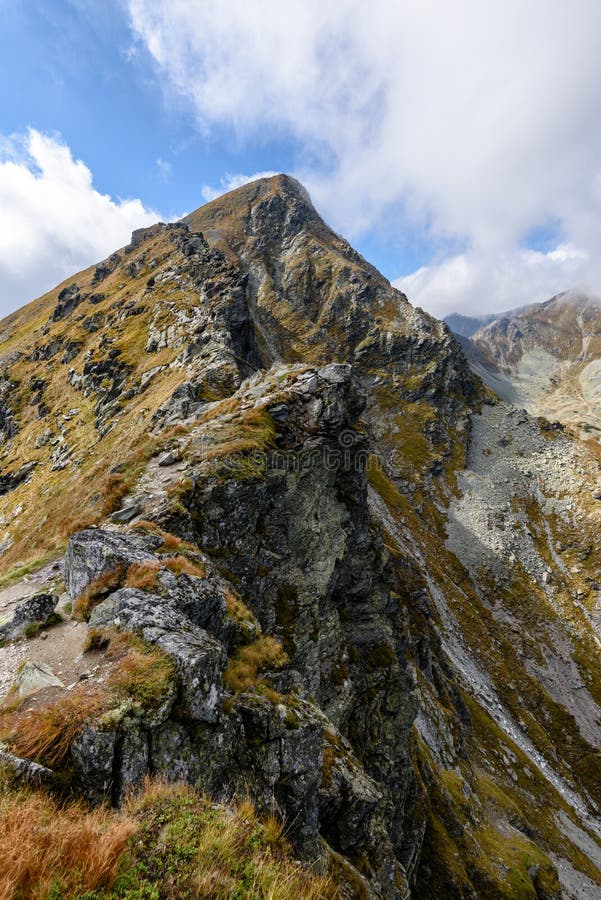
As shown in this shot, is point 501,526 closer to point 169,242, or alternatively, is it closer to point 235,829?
point 235,829

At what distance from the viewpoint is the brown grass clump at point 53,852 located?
3957 millimetres

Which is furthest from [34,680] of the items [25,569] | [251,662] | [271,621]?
[271,621]

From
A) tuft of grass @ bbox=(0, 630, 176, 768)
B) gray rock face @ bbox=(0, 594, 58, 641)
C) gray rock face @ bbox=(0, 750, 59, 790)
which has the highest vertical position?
tuft of grass @ bbox=(0, 630, 176, 768)

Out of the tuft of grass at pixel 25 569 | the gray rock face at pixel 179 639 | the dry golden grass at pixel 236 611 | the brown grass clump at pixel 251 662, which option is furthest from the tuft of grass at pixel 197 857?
the tuft of grass at pixel 25 569

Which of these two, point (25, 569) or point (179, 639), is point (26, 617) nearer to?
point (179, 639)

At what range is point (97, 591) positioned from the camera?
12680mm

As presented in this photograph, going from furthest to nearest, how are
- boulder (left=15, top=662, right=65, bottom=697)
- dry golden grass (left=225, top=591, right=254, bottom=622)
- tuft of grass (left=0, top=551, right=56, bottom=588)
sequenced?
1. tuft of grass (left=0, top=551, right=56, bottom=588)
2. dry golden grass (left=225, top=591, right=254, bottom=622)
3. boulder (left=15, top=662, right=65, bottom=697)

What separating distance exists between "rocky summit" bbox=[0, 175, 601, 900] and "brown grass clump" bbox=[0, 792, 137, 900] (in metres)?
0.19

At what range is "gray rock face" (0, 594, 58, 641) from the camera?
39.1ft

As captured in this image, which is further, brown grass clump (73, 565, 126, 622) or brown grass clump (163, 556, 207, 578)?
brown grass clump (163, 556, 207, 578)

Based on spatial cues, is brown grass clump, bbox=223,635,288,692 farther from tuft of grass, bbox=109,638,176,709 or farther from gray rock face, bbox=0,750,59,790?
gray rock face, bbox=0,750,59,790

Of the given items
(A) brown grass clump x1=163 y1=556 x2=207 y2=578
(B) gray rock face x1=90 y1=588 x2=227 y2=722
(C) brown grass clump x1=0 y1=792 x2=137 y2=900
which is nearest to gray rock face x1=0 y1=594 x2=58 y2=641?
(B) gray rock face x1=90 y1=588 x2=227 y2=722

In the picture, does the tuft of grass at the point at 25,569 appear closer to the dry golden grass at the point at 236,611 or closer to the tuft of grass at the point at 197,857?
the dry golden grass at the point at 236,611

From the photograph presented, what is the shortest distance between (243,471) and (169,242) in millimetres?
123112
